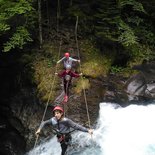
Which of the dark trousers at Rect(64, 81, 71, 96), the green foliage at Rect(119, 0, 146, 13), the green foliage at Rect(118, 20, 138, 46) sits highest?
the green foliage at Rect(119, 0, 146, 13)

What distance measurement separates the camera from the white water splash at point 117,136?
1248cm

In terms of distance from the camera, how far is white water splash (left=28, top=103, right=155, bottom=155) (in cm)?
1248

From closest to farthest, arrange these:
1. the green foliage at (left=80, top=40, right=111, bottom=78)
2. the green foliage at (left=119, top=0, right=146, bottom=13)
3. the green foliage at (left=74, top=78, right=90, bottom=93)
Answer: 1. the green foliage at (left=74, top=78, right=90, bottom=93)
2. the green foliage at (left=119, top=0, right=146, bottom=13)
3. the green foliage at (left=80, top=40, right=111, bottom=78)

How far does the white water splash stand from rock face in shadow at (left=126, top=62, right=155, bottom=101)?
0.58 meters

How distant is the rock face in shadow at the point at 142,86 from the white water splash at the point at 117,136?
1.91 feet

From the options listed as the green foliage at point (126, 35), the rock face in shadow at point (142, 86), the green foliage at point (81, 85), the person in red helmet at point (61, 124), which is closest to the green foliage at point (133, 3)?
the green foliage at point (126, 35)

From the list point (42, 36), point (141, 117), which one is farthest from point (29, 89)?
point (141, 117)

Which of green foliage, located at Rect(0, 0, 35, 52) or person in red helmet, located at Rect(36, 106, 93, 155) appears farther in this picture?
green foliage, located at Rect(0, 0, 35, 52)

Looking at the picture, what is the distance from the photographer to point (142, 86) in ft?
51.1

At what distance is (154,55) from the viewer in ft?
60.9

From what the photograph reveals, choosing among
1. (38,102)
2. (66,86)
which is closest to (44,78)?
(38,102)

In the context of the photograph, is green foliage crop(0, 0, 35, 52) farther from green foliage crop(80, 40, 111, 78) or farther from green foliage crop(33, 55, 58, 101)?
green foliage crop(80, 40, 111, 78)

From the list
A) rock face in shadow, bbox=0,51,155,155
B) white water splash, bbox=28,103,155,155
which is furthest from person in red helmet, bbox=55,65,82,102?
white water splash, bbox=28,103,155,155

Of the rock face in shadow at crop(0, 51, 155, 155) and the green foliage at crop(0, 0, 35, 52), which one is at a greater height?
the green foliage at crop(0, 0, 35, 52)
